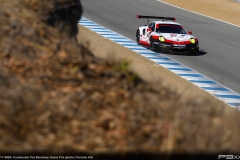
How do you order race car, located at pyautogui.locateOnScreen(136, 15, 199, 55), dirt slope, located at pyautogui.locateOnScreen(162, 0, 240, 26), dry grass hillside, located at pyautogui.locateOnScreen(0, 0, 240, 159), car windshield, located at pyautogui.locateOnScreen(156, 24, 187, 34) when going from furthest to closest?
dirt slope, located at pyautogui.locateOnScreen(162, 0, 240, 26), car windshield, located at pyautogui.locateOnScreen(156, 24, 187, 34), race car, located at pyautogui.locateOnScreen(136, 15, 199, 55), dry grass hillside, located at pyautogui.locateOnScreen(0, 0, 240, 159)

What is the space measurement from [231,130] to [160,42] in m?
15.2

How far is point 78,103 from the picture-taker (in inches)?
235

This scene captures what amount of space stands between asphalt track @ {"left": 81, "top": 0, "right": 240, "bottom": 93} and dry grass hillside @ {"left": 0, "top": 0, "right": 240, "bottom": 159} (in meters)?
11.4

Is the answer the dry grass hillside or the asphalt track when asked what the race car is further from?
the dry grass hillside

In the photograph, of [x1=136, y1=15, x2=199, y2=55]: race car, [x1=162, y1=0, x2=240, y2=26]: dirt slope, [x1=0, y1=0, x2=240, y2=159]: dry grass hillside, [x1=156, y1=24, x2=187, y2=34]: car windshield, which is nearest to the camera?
[x1=0, y1=0, x2=240, y2=159]: dry grass hillside

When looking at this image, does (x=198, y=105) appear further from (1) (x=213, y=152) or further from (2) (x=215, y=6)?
(2) (x=215, y=6)

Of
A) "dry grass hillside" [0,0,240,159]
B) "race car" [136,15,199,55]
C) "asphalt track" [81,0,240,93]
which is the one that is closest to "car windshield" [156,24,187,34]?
"race car" [136,15,199,55]

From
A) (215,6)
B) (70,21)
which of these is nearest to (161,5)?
(215,6)

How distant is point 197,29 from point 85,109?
79.9 ft

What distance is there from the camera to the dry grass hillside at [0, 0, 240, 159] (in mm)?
5465

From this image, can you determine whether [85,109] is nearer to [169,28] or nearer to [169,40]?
[169,40]

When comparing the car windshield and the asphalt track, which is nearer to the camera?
the asphalt track

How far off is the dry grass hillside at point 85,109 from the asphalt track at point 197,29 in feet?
37.5

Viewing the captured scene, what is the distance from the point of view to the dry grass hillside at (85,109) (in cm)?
546
